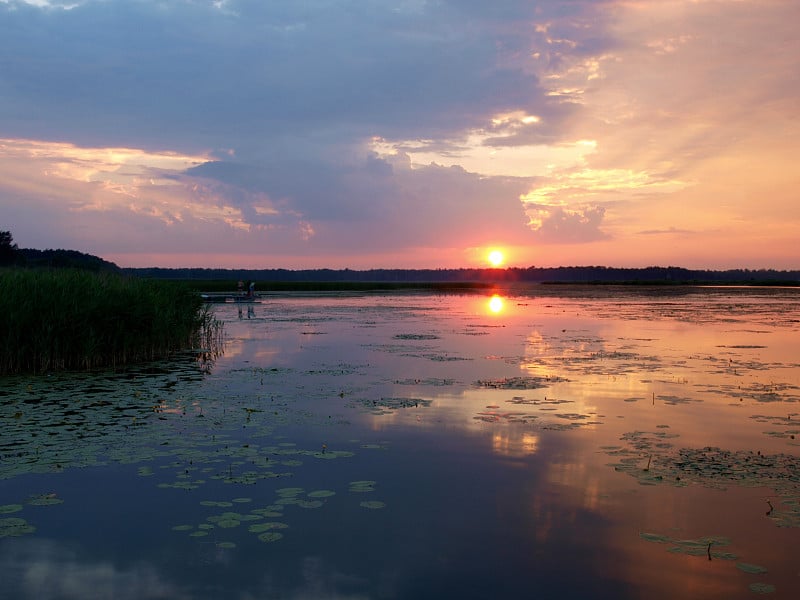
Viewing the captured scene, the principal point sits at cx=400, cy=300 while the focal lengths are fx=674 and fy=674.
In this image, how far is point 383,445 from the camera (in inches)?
480

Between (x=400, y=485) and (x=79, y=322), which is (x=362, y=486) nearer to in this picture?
(x=400, y=485)

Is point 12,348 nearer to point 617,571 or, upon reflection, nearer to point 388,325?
point 617,571

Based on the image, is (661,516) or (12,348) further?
(12,348)

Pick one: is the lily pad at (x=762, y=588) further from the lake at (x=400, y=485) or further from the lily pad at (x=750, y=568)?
the lily pad at (x=750, y=568)

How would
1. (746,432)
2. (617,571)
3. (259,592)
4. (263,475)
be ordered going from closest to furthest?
(259,592) → (617,571) → (263,475) → (746,432)

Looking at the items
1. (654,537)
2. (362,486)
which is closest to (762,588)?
(654,537)

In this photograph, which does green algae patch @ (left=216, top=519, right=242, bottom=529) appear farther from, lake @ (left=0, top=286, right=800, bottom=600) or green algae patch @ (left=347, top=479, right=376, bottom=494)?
green algae patch @ (left=347, top=479, right=376, bottom=494)

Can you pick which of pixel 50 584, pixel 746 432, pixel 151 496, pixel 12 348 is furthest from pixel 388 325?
pixel 50 584

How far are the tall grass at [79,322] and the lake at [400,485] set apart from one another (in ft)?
4.82

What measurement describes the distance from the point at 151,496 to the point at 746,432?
10897mm

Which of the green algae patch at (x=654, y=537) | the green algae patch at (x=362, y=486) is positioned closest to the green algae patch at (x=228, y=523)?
the green algae patch at (x=362, y=486)

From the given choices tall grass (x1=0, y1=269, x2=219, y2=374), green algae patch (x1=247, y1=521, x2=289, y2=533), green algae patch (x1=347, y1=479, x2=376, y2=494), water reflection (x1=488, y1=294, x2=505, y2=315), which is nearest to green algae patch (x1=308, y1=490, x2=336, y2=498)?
green algae patch (x1=347, y1=479, x2=376, y2=494)

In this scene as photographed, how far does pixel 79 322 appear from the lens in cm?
2141

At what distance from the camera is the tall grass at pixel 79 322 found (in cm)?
2008
